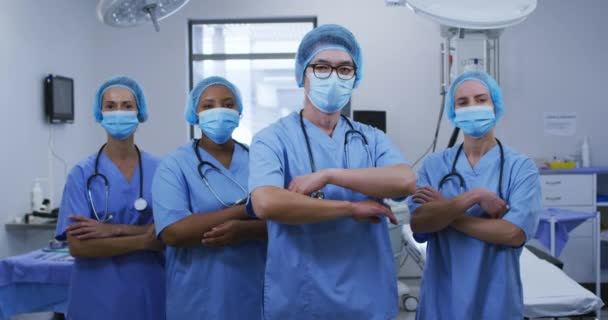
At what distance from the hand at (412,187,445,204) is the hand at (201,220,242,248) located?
1.58ft

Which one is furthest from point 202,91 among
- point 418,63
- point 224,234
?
point 418,63

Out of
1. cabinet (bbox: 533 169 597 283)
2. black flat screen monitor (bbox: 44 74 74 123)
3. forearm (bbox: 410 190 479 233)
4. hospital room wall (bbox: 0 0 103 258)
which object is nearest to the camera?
forearm (bbox: 410 190 479 233)

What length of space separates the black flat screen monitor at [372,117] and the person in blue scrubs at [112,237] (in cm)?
241

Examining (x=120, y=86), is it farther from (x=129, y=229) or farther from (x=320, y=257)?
(x=320, y=257)

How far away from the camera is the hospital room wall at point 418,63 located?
4031 mm

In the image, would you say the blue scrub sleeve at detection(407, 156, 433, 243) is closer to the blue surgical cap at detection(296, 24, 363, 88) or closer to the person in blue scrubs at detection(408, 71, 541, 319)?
the person in blue scrubs at detection(408, 71, 541, 319)

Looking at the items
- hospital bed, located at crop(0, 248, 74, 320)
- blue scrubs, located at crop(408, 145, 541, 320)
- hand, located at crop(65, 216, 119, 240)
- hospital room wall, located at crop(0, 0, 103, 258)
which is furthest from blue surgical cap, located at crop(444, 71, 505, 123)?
hospital room wall, located at crop(0, 0, 103, 258)

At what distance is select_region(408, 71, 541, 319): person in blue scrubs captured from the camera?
1.37 m

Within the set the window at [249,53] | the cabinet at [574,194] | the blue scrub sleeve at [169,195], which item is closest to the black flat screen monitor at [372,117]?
the window at [249,53]

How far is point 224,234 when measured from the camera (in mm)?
1375

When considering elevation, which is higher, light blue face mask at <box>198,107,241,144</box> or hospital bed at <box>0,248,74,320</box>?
light blue face mask at <box>198,107,241,144</box>

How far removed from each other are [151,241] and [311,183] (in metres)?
0.61

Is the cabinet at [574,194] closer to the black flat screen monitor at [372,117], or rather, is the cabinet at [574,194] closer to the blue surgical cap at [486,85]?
the black flat screen monitor at [372,117]

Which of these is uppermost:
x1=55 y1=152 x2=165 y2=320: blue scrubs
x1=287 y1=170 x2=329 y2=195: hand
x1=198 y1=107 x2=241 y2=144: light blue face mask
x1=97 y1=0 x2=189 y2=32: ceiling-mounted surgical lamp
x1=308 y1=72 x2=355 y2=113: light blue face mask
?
x1=97 y1=0 x2=189 y2=32: ceiling-mounted surgical lamp
